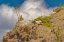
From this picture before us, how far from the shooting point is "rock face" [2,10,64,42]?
27.2 meters

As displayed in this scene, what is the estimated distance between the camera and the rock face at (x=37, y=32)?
1069 inches

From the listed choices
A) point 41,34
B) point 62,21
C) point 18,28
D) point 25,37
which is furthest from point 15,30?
point 62,21

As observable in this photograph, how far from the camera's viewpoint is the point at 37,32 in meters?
28.2

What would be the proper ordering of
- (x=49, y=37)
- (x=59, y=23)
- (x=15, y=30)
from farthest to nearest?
(x=15, y=30), (x=59, y=23), (x=49, y=37)

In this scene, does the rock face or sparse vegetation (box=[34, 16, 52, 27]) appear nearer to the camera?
the rock face

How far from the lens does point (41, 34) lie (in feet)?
91.6

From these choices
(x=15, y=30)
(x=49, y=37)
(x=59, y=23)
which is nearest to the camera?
(x=49, y=37)

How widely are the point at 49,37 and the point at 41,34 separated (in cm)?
120

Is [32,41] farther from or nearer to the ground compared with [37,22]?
nearer to the ground

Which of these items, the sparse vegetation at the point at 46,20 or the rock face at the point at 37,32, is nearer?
the rock face at the point at 37,32

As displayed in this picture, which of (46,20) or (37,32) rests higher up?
(46,20)

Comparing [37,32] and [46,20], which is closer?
[37,32]

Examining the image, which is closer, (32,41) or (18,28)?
(32,41)

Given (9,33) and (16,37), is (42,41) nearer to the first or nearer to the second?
(16,37)
